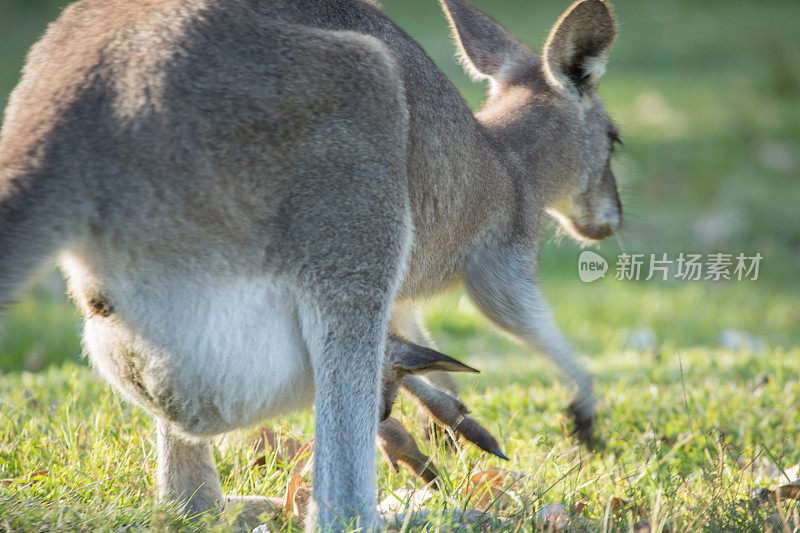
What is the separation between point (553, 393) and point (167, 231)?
220 centimetres

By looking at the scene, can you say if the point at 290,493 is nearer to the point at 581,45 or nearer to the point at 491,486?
the point at 491,486

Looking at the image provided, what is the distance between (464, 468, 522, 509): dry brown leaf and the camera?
2.62m

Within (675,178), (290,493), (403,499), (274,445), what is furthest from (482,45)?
(675,178)

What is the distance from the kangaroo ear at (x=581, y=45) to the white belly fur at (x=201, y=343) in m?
1.65

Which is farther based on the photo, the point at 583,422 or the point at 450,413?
the point at 583,422

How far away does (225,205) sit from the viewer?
2270 millimetres

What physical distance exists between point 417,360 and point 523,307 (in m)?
0.67

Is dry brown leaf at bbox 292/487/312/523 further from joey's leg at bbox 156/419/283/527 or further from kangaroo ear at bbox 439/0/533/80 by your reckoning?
kangaroo ear at bbox 439/0/533/80

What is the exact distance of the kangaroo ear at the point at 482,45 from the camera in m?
3.82

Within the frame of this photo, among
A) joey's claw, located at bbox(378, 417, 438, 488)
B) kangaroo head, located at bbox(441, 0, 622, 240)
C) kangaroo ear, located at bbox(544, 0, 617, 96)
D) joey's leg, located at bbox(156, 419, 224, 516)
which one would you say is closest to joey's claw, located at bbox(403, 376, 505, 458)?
joey's claw, located at bbox(378, 417, 438, 488)

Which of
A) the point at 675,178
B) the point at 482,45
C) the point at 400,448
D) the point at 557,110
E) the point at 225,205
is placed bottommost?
the point at 400,448

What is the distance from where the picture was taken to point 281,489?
2.83m

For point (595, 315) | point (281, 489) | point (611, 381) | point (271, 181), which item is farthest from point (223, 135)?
point (595, 315)

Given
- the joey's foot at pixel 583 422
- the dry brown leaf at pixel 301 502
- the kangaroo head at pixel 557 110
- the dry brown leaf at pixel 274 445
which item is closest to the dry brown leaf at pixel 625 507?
the joey's foot at pixel 583 422
